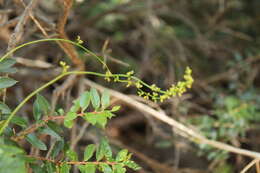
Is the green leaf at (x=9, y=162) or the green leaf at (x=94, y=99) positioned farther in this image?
the green leaf at (x=94, y=99)

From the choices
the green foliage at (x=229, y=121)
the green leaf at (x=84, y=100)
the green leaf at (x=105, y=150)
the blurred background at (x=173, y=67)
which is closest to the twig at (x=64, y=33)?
the blurred background at (x=173, y=67)

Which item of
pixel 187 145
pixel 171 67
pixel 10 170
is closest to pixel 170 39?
pixel 171 67

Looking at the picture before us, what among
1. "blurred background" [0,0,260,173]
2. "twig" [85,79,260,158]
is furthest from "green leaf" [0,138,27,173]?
"blurred background" [0,0,260,173]

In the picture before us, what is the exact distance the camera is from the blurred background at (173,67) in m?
Result: 1.57

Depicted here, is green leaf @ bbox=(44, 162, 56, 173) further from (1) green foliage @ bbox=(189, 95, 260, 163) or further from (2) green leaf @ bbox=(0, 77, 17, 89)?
(1) green foliage @ bbox=(189, 95, 260, 163)

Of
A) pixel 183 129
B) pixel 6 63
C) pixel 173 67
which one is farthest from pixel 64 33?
pixel 173 67

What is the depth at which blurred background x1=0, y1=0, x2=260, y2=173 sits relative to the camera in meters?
1.57

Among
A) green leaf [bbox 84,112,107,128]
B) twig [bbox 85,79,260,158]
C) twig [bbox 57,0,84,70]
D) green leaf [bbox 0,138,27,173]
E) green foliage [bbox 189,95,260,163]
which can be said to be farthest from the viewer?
green foliage [bbox 189,95,260,163]

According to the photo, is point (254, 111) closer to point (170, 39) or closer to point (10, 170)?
point (170, 39)

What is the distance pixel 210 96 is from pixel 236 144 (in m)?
0.35

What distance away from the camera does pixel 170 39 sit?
1947 mm

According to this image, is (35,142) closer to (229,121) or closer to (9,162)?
(9,162)

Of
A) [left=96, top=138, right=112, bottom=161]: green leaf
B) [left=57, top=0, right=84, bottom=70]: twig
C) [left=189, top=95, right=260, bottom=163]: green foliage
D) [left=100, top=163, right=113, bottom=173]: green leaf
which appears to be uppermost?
[left=57, top=0, right=84, bottom=70]: twig

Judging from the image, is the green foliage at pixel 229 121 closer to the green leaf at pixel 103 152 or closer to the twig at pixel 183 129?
the twig at pixel 183 129
